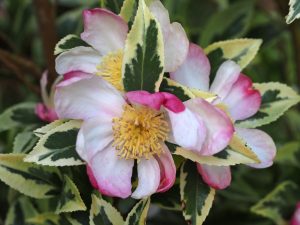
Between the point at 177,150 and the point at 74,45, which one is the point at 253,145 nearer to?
the point at 177,150

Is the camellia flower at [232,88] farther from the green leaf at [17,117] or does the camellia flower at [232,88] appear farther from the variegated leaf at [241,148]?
the green leaf at [17,117]

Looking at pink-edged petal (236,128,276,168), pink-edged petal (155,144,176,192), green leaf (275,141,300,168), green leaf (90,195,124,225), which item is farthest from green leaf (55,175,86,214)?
green leaf (275,141,300,168)

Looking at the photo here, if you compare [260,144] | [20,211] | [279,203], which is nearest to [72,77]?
[260,144]

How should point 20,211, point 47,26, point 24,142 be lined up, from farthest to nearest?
point 47,26
point 20,211
point 24,142

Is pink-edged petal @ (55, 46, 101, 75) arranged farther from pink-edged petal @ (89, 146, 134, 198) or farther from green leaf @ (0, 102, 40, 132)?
green leaf @ (0, 102, 40, 132)

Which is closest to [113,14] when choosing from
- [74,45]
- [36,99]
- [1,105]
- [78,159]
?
[74,45]

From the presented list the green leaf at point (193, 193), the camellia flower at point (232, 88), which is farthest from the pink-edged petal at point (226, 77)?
the green leaf at point (193, 193)

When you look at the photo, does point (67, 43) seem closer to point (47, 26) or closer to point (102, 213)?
point (102, 213)
